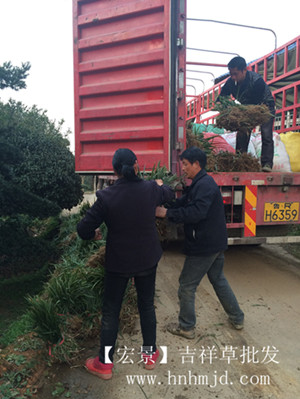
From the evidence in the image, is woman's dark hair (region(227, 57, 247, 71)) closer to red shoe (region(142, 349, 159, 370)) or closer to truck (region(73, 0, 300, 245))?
truck (region(73, 0, 300, 245))

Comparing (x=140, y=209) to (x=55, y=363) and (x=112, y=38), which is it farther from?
(x=112, y=38)

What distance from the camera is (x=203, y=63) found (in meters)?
5.99

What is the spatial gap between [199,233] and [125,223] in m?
0.70

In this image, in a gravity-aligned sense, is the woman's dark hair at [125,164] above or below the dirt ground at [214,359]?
above

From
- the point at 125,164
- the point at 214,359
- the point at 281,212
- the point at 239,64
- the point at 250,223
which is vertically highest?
the point at 239,64

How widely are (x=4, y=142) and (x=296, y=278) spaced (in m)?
3.77

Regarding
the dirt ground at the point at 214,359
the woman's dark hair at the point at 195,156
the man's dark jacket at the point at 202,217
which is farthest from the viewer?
the woman's dark hair at the point at 195,156

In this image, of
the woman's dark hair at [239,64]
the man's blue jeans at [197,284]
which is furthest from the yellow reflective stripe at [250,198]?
the woman's dark hair at [239,64]

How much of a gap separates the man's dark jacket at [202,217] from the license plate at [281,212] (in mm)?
1320

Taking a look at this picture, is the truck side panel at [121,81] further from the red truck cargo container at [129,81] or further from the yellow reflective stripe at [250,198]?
the yellow reflective stripe at [250,198]

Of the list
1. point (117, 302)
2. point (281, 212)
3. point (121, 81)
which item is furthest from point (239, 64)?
point (117, 302)

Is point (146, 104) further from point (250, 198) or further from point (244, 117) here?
point (250, 198)

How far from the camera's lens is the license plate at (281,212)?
12.4ft

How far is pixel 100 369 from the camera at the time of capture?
7.53 feet
